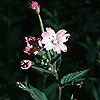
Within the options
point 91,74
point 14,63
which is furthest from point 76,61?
point 14,63

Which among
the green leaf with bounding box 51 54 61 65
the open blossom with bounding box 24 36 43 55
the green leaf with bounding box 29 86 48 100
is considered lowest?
the green leaf with bounding box 29 86 48 100

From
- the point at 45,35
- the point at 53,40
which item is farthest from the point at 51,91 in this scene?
the point at 45,35

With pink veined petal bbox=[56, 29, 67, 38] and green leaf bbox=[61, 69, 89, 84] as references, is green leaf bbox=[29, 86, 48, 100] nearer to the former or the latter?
green leaf bbox=[61, 69, 89, 84]

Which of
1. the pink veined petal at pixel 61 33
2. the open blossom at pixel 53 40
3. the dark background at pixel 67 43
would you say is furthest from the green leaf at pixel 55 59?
the dark background at pixel 67 43

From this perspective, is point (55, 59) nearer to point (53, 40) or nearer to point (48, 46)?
point (48, 46)

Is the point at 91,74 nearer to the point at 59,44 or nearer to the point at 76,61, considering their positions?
the point at 76,61

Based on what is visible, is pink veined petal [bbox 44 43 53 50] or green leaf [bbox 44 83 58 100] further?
→ green leaf [bbox 44 83 58 100]

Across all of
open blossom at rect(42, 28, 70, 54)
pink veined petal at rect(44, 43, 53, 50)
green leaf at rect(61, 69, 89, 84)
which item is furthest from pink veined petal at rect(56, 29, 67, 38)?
green leaf at rect(61, 69, 89, 84)
